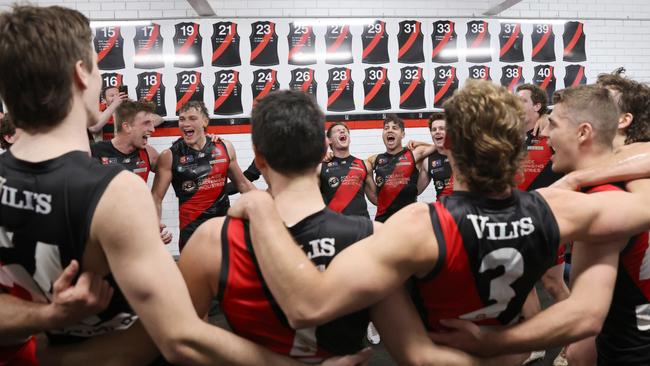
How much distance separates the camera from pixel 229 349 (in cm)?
126

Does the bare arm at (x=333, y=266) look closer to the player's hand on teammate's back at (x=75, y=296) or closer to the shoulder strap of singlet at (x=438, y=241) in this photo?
the shoulder strap of singlet at (x=438, y=241)

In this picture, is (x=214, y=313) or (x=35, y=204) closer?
(x=35, y=204)

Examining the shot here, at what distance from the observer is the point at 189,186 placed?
199 inches

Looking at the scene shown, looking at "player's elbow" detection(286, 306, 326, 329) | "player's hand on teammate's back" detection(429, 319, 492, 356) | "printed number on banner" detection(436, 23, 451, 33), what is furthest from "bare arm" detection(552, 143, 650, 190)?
"printed number on banner" detection(436, 23, 451, 33)

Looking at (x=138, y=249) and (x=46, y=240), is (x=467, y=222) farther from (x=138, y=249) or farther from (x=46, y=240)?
(x=46, y=240)

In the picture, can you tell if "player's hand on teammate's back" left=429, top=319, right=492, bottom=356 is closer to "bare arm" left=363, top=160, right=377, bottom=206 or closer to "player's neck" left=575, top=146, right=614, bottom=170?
"player's neck" left=575, top=146, right=614, bottom=170

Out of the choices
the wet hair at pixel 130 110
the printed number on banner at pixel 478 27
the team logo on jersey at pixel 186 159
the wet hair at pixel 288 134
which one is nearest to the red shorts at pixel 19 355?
the wet hair at pixel 288 134

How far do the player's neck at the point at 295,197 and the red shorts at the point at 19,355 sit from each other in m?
0.94

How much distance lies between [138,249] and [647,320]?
202 cm

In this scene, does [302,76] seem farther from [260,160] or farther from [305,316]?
[305,316]

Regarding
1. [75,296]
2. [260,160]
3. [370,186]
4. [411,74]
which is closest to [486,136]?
[260,160]

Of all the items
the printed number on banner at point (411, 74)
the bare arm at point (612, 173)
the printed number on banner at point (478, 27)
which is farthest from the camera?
the printed number on banner at point (478, 27)

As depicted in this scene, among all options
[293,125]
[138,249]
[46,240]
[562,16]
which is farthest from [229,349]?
[562,16]

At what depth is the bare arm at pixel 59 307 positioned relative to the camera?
117cm
